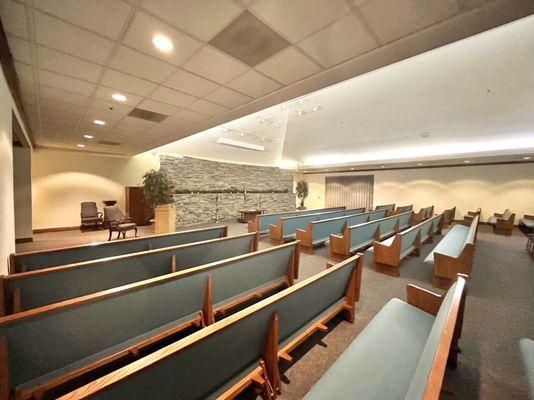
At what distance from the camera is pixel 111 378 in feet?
2.18

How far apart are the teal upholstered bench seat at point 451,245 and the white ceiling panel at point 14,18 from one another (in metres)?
4.94

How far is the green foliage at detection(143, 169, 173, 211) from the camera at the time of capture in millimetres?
5262

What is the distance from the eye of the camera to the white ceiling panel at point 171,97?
2681 mm

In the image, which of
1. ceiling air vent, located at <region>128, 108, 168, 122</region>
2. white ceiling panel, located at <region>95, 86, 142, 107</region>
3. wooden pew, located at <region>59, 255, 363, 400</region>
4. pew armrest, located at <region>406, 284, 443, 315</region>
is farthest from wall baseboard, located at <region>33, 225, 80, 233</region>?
pew armrest, located at <region>406, 284, 443, 315</region>

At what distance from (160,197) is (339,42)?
16.6 ft

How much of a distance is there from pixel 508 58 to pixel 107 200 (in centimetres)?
1030

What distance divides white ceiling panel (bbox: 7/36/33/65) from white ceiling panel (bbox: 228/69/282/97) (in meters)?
1.82

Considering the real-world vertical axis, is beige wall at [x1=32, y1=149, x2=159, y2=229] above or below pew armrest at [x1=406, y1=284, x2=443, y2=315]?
above

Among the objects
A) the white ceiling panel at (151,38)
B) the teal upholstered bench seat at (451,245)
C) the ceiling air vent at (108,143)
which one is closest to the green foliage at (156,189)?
the ceiling air vent at (108,143)

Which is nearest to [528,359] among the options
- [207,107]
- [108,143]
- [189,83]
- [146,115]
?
[189,83]

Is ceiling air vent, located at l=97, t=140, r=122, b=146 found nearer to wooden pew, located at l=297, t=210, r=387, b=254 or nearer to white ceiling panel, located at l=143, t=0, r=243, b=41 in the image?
white ceiling panel, located at l=143, t=0, r=243, b=41

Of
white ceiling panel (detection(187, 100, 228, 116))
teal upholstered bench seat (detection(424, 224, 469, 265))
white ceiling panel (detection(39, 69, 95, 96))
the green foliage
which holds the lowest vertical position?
teal upholstered bench seat (detection(424, 224, 469, 265))

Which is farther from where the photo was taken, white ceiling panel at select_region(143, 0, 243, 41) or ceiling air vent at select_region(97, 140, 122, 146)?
ceiling air vent at select_region(97, 140, 122, 146)

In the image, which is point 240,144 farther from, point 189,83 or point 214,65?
point 214,65
